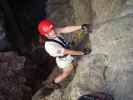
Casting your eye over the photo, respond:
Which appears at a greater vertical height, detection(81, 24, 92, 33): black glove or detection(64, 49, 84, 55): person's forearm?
detection(81, 24, 92, 33): black glove

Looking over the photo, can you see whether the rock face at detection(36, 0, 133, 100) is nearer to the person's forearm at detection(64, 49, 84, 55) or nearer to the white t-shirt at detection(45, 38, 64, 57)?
the person's forearm at detection(64, 49, 84, 55)

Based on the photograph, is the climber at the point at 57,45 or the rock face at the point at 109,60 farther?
the climber at the point at 57,45

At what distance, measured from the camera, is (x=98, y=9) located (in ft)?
19.2

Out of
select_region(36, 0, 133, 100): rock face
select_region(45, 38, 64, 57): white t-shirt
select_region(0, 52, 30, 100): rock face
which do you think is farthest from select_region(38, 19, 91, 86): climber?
select_region(0, 52, 30, 100): rock face

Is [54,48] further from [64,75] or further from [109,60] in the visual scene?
[109,60]

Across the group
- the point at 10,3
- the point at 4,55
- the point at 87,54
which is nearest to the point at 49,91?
the point at 87,54

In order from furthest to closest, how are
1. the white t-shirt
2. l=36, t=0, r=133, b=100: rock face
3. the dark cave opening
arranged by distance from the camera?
the dark cave opening
the white t-shirt
l=36, t=0, r=133, b=100: rock face

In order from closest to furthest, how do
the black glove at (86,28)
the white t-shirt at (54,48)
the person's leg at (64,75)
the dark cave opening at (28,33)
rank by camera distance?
1. the white t-shirt at (54,48)
2. the black glove at (86,28)
3. the person's leg at (64,75)
4. the dark cave opening at (28,33)

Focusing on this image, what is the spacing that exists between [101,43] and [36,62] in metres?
2.12

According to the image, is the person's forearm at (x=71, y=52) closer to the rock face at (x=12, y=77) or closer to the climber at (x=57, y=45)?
the climber at (x=57, y=45)

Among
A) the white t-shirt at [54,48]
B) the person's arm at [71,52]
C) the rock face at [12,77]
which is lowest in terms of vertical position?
the rock face at [12,77]

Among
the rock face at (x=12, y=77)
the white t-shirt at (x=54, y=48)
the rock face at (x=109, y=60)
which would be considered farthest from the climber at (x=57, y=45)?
the rock face at (x=12, y=77)

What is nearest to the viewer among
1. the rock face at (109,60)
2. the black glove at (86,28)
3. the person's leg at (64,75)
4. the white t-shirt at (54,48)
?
the rock face at (109,60)

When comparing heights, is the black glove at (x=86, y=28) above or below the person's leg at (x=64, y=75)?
above
